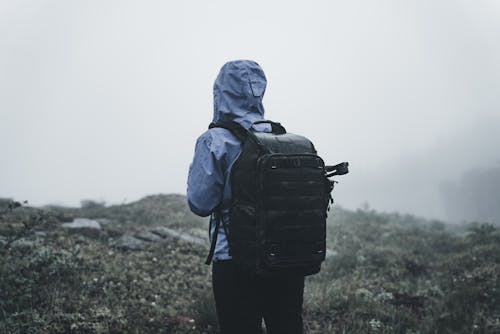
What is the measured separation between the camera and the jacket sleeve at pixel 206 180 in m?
3.14

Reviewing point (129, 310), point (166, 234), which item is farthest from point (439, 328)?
point (166, 234)

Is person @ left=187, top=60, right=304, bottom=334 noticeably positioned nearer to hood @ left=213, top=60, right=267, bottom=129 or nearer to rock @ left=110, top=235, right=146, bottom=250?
hood @ left=213, top=60, right=267, bottom=129

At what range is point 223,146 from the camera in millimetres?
3146

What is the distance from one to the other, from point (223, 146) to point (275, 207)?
23.1 inches

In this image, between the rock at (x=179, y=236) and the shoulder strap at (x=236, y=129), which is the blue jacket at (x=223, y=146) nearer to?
the shoulder strap at (x=236, y=129)

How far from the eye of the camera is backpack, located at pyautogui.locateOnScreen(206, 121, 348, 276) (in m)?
2.96

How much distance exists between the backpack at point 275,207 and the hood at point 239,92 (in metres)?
0.29

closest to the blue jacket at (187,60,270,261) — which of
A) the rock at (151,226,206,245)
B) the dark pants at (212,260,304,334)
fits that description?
the dark pants at (212,260,304,334)

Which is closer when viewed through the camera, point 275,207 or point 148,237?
point 275,207

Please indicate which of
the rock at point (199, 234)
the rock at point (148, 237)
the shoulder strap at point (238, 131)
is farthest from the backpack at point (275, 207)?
the rock at point (199, 234)

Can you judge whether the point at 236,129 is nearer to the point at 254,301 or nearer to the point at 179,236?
the point at 254,301

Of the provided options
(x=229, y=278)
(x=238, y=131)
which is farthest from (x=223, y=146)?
(x=229, y=278)

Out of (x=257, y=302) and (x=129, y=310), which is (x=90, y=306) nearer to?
(x=129, y=310)

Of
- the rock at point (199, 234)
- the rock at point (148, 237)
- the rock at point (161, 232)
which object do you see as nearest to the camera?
the rock at point (148, 237)
